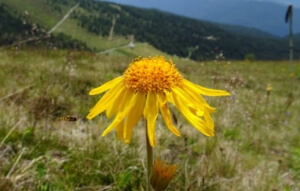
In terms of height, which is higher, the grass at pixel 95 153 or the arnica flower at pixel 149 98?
the arnica flower at pixel 149 98

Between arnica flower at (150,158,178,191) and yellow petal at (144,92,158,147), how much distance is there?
16cm


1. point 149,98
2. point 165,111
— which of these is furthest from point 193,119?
point 149,98

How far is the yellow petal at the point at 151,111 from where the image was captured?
1639 millimetres

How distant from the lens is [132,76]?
79.2 inches

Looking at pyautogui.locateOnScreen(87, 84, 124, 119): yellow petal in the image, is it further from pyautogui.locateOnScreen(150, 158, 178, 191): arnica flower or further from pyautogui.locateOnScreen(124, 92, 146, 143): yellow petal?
pyautogui.locateOnScreen(150, 158, 178, 191): arnica flower

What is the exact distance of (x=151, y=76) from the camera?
198 cm

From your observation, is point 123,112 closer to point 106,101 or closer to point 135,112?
point 135,112

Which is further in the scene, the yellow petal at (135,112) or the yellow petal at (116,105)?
the yellow petal at (116,105)

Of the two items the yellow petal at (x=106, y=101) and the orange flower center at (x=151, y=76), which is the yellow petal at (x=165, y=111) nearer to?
the orange flower center at (x=151, y=76)

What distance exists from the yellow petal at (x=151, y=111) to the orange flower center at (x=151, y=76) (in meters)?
0.05

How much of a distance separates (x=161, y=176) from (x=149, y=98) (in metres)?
0.41

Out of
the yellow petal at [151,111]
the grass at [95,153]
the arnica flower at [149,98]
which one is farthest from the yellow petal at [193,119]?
the grass at [95,153]

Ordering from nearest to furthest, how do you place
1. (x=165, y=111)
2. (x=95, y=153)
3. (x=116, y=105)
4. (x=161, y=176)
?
(x=161, y=176)
(x=165, y=111)
(x=116, y=105)
(x=95, y=153)

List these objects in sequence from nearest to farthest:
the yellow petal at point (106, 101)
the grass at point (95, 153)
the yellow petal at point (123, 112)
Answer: the yellow petal at point (123, 112) → the yellow petal at point (106, 101) → the grass at point (95, 153)
